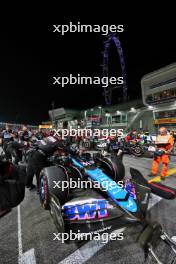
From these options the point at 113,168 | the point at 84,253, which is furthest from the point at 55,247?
the point at 113,168

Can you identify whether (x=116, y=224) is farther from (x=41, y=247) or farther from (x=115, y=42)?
(x=115, y=42)

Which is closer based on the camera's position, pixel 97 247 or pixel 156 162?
pixel 97 247

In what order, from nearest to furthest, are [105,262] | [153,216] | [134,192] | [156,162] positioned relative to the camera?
[105,262], [134,192], [153,216], [156,162]

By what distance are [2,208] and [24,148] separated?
559 centimetres

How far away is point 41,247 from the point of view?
87.9 inches

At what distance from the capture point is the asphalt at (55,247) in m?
1.98

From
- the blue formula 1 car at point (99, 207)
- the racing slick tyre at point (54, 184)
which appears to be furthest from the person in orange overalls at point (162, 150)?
the racing slick tyre at point (54, 184)

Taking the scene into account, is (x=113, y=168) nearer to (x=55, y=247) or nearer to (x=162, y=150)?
(x=55, y=247)

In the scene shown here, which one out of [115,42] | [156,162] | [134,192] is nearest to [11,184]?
[134,192]

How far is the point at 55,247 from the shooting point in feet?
7.32

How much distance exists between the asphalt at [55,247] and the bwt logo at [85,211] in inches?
13.2

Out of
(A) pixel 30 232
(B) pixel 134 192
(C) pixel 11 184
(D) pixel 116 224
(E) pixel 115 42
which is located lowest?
(A) pixel 30 232

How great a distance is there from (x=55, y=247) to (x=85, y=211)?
0.55m

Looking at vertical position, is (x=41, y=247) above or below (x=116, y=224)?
below
